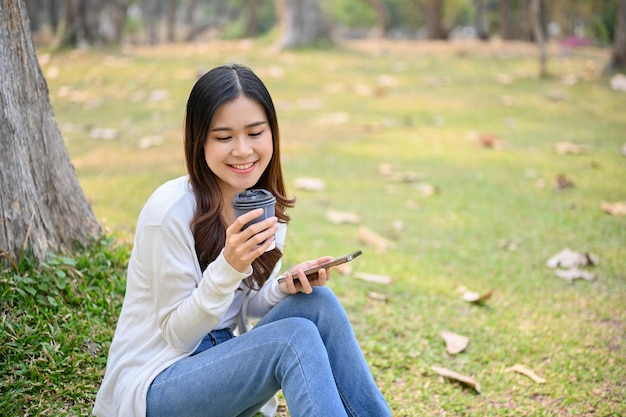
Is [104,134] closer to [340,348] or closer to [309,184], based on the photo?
[309,184]

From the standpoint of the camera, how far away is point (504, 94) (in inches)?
304

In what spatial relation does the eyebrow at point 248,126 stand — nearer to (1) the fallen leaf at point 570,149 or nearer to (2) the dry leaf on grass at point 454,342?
(2) the dry leaf on grass at point 454,342

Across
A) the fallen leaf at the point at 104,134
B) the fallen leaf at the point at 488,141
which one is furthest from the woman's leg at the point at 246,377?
the fallen leaf at the point at 104,134

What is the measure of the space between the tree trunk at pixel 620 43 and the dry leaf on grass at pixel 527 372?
638 centimetres

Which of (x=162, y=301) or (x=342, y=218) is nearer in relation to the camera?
(x=162, y=301)

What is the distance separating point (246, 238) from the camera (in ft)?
5.58

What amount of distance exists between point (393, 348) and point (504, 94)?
218 inches

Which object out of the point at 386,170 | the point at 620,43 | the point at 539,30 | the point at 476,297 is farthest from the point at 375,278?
the point at 620,43

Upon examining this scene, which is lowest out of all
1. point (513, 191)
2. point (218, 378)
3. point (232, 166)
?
point (513, 191)

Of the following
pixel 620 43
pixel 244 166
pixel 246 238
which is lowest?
pixel 620 43

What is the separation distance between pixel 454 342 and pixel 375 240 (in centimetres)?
122

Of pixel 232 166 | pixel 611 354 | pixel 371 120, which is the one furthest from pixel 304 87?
pixel 232 166

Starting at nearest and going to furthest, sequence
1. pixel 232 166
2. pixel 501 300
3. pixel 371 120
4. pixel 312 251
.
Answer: pixel 232 166 → pixel 501 300 → pixel 312 251 → pixel 371 120

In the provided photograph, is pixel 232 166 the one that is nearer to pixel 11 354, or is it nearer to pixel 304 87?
pixel 11 354
